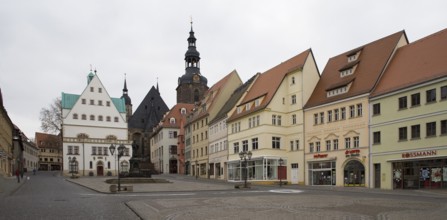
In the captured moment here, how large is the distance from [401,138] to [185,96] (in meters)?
72.6

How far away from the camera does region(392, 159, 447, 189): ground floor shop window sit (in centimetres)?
3347

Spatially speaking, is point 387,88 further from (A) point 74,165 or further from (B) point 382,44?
(A) point 74,165

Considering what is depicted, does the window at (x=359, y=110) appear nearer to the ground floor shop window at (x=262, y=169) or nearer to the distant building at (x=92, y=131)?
the ground floor shop window at (x=262, y=169)

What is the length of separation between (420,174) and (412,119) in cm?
452

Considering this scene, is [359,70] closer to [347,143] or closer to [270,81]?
[347,143]

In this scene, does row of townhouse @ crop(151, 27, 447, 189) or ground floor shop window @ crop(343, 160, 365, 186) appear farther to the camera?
ground floor shop window @ crop(343, 160, 365, 186)

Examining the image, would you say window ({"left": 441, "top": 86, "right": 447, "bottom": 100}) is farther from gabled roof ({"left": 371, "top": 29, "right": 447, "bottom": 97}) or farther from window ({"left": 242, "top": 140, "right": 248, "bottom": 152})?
window ({"left": 242, "top": 140, "right": 248, "bottom": 152})

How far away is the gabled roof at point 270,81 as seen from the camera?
50.9m

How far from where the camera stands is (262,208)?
18406mm

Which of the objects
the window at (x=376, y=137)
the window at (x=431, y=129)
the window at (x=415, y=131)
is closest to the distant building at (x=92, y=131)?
the window at (x=376, y=137)

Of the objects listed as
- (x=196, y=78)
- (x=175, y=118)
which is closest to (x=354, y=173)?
(x=175, y=118)

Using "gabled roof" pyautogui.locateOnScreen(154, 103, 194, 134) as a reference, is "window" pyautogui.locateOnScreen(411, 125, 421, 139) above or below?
below

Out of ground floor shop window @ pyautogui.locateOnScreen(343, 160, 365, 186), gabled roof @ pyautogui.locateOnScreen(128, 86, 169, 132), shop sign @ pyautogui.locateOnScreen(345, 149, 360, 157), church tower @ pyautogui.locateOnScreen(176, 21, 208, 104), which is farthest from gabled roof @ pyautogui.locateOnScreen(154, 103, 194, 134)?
shop sign @ pyautogui.locateOnScreen(345, 149, 360, 157)

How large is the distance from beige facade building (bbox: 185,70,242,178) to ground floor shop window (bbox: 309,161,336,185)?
22353 mm
